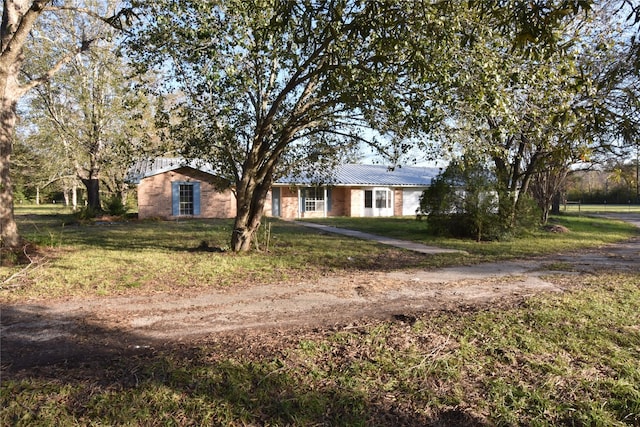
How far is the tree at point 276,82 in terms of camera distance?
577 centimetres

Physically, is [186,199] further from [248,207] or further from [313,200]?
[248,207]

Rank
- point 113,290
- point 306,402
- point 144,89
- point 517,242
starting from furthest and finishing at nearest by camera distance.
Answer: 1. point 517,242
2. point 144,89
3. point 113,290
4. point 306,402

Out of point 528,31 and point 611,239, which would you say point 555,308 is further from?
point 611,239

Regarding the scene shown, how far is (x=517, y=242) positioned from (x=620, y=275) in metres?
6.22

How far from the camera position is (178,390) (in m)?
3.32

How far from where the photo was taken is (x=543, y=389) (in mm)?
3422

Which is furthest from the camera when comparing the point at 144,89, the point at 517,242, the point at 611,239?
the point at 611,239

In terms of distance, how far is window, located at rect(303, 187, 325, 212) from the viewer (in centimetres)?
2870

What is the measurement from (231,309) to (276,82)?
627 cm

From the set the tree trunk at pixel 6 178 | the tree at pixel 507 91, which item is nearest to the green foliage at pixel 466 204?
the tree at pixel 507 91

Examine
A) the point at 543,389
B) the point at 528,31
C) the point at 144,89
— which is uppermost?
the point at 144,89

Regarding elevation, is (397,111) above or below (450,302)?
above

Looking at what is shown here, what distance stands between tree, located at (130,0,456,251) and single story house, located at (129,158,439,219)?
10.6 metres

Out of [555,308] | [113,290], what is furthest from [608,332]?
[113,290]
